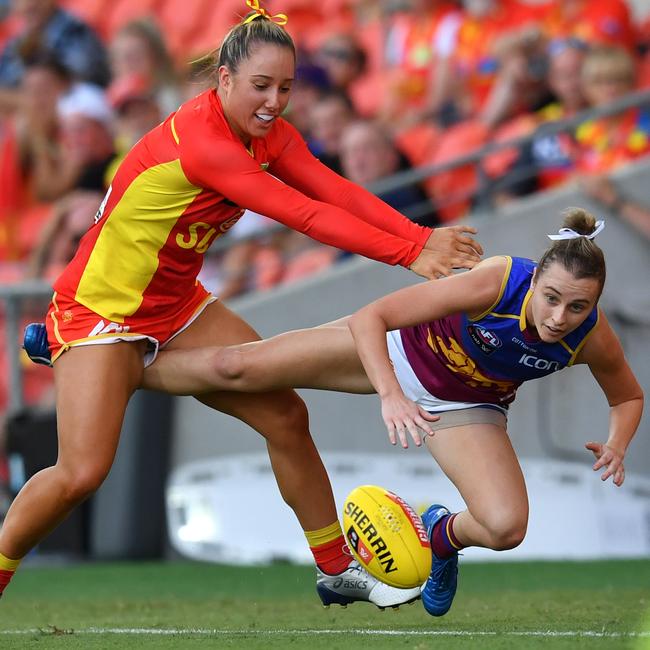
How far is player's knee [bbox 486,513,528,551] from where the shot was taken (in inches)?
199

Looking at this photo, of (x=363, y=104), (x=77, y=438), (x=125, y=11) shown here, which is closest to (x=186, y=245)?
(x=77, y=438)

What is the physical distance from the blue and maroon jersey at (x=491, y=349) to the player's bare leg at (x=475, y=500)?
0.17m

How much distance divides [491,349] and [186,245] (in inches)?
46.9

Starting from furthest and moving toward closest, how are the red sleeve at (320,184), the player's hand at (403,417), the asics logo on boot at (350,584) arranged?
the asics logo on boot at (350,584) < the red sleeve at (320,184) < the player's hand at (403,417)

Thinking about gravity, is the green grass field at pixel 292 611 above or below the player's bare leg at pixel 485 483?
below

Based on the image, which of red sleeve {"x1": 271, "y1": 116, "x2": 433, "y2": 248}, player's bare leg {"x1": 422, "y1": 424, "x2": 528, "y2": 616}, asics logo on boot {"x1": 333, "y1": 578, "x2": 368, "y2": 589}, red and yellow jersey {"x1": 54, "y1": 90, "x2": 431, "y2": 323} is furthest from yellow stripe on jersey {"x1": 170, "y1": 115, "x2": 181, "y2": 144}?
asics logo on boot {"x1": 333, "y1": 578, "x2": 368, "y2": 589}

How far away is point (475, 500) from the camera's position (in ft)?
16.8

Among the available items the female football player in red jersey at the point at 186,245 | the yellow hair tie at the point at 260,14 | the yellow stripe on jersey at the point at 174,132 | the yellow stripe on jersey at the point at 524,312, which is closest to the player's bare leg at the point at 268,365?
the female football player in red jersey at the point at 186,245

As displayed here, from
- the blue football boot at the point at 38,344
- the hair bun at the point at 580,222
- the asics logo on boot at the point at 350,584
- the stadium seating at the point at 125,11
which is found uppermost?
the stadium seating at the point at 125,11

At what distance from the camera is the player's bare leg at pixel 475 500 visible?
507 cm

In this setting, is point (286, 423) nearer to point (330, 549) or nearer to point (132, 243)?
point (330, 549)

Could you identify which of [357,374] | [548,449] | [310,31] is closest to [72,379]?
[357,374]

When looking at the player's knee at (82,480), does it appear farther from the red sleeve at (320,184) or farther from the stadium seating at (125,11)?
the stadium seating at (125,11)

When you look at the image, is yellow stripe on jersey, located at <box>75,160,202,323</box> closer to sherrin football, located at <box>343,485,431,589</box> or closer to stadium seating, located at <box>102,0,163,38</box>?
sherrin football, located at <box>343,485,431,589</box>
